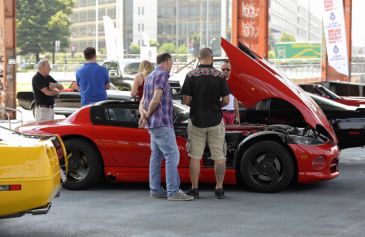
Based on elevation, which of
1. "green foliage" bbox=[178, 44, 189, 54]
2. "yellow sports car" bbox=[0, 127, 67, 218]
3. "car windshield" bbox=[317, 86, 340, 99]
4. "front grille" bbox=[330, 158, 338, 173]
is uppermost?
"green foliage" bbox=[178, 44, 189, 54]

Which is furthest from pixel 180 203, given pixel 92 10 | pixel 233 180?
pixel 92 10

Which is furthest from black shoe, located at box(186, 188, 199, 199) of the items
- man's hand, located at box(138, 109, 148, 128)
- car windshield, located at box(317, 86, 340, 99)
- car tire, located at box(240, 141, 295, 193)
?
car windshield, located at box(317, 86, 340, 99)

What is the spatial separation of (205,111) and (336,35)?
18.3m

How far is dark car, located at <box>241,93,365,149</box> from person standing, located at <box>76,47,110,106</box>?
2.19 metres

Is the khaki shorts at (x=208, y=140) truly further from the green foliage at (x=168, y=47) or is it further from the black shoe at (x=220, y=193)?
the green foliage at (x=168, y=47)

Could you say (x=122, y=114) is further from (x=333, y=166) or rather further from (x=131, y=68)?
(x=131, y=68)

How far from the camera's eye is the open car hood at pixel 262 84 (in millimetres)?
7465

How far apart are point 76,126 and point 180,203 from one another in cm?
169

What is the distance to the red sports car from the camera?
23.9ft

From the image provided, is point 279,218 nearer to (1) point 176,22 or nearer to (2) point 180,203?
(2) point 180,203

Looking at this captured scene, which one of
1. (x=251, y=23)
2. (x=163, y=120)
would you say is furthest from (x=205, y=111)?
(x=251, y=23)

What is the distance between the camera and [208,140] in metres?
6.93

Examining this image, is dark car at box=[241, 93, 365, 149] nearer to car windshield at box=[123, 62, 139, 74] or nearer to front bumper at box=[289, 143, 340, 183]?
front bumper at box=[289, 143, 340, 183]

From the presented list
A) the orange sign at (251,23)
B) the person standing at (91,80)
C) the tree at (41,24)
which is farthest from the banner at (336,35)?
the tree at (41,24)
